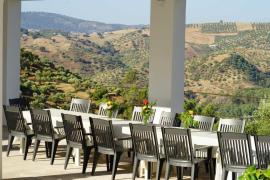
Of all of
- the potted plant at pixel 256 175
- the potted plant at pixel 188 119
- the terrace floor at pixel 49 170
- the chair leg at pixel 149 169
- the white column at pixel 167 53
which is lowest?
the terrace floor at pixel 49 170

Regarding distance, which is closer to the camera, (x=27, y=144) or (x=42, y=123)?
(x=42, y=123)

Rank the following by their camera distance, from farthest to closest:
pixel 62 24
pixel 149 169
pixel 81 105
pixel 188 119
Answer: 1. pixel 62 24
2. pixel 81 105
3. pixel 188 119
4. pixel 149 169

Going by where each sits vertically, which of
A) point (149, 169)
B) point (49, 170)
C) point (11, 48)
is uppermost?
point (11, 48)

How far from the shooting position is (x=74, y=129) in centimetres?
902

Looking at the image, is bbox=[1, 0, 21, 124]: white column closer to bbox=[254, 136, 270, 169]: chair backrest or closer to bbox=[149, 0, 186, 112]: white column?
bbox=[149, 0, 186, 112]: white column

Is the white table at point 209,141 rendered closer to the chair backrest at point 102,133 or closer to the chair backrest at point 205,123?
the chair backrest at point 102,133

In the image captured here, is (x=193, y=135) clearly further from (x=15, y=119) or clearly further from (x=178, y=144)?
(x=15, y=119)

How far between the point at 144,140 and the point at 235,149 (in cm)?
124

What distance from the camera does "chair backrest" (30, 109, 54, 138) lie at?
9.61 metres

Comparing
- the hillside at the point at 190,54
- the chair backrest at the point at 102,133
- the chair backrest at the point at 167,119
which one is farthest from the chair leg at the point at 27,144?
the hillside at the point at 190,54

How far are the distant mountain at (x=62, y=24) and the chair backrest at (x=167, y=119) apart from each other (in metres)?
12.5

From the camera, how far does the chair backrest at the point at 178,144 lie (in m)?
7.75

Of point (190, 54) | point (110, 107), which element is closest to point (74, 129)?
point (110, 107)

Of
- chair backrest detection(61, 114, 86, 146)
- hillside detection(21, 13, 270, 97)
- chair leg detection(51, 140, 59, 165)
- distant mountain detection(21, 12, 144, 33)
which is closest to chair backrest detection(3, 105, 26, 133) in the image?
chair leg detection(51, 140, 59, 165)
